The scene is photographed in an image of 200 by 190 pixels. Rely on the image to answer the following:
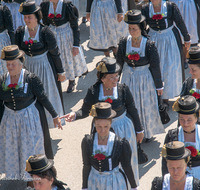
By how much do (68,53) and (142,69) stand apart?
217 centimetres

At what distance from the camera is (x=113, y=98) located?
16.1 feet

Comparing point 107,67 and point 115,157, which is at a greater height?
point 107,67

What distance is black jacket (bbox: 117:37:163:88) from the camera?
570 centimetres

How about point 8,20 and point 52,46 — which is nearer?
point 52,46

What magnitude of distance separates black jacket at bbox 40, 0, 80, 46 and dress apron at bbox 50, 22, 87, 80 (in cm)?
11

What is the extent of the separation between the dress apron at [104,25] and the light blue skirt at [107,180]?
466cm

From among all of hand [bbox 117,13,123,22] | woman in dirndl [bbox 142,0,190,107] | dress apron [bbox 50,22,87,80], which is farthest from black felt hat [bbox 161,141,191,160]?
hand [bbox 117,13,123,22]

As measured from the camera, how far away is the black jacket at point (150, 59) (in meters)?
5.70

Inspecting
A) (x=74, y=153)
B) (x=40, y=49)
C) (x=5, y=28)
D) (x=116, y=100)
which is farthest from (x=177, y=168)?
(x=5, y=28)

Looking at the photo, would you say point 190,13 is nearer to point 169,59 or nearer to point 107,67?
point 169,59

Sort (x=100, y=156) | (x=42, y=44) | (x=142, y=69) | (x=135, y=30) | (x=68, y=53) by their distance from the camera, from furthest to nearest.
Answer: (x=68, y=53), (x=42, y=44), (x=142, y=69), (x=135, y=30), (x=100, y=156)

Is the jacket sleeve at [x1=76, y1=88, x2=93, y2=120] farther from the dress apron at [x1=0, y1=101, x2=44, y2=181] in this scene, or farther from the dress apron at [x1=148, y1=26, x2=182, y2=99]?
the dress apron at [x1=148, y1=26, x2=182, y2=99]

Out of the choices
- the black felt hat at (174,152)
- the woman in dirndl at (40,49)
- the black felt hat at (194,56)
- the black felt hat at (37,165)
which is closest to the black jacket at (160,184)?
the black felt hat at (174,152)

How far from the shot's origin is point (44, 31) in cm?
618
